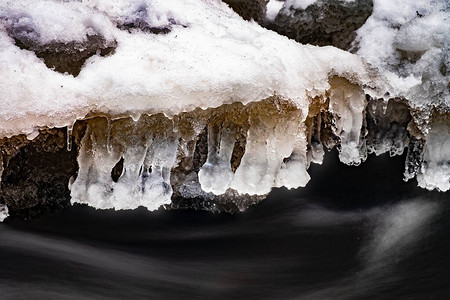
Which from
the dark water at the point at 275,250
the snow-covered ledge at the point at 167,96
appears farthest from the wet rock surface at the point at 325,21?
the dark water at the point at 275,250

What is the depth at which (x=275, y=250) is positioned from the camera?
2.65 m

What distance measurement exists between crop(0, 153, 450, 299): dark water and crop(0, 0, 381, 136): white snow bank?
4.42 ft

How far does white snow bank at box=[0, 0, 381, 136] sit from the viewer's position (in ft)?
3.69

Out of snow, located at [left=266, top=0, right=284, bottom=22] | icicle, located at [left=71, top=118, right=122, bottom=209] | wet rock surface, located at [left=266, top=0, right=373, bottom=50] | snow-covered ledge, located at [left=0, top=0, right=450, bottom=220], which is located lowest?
icicle, located at [left=71, top=118, right=122, bottom=209]

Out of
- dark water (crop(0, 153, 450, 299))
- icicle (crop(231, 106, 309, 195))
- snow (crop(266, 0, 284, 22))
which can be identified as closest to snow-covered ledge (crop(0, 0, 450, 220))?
icicle (crop(231, 106, 309, 195))

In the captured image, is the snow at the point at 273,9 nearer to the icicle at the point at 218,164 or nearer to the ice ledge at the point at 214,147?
the ice ledge at the point at 214,147

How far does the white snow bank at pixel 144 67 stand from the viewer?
3.69 feet

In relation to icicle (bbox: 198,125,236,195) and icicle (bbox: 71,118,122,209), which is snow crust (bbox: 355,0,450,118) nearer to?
icicle (bbox: 198,125,236,195)

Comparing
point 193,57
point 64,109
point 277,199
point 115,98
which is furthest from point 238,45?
point 277,199

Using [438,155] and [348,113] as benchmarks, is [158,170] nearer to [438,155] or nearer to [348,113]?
[348,113]

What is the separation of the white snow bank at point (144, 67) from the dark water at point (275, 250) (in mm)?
1348

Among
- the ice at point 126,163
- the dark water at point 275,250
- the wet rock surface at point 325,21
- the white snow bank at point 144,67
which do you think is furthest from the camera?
the dark water at point 275,250

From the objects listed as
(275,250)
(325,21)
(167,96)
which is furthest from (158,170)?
(275,250)

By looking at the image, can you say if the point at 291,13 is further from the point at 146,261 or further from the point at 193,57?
the point at 146,261
